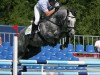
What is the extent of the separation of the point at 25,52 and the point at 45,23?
71 cm

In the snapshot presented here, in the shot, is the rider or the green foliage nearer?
the rider

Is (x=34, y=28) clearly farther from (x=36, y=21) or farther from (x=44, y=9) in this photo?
(x=44, y=9)

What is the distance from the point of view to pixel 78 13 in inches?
856

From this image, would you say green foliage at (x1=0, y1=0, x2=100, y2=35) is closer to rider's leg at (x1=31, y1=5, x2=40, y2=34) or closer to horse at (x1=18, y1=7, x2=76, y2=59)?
rider's leg at (x1=31, y1=5, x2=40, y2=34)

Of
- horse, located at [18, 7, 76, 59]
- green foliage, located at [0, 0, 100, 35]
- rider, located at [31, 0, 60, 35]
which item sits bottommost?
horse, located at [18, 7, 76, 59]

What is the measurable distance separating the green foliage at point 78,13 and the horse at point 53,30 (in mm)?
14463

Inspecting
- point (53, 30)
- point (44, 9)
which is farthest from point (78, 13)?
point (53, 30)

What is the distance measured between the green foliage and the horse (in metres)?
14.5

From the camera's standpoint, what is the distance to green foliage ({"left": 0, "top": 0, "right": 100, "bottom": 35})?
2098cm

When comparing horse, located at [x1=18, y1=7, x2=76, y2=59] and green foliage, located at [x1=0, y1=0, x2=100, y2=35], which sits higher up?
green foliage, located at [x1=0, y1=0, x2=100, y2=35]

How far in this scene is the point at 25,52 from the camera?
644 cm

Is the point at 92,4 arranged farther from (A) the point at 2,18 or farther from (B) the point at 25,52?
(B) the point at 25,52

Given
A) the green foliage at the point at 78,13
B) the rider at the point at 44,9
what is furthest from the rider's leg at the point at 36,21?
the green foliage at the point at 78,13

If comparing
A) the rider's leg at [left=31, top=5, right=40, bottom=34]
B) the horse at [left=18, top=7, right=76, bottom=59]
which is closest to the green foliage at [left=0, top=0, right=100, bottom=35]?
the rider's leg at [left=31, top=5, right=40, bottom=34]
